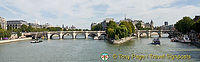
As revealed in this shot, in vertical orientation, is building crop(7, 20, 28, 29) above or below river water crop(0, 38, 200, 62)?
above

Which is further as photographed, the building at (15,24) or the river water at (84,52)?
the building at (15,24)

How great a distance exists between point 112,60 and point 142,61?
16.6ft

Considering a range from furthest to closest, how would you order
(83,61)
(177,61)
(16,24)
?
1. (16,24)
2. (83,61)
3. (177,61)

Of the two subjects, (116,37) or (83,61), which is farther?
(116,37)

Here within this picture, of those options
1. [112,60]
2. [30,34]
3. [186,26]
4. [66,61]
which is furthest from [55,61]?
[30,34]

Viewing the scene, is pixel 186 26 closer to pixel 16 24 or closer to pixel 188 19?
pixel 188 19

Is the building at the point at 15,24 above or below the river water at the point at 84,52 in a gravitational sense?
above

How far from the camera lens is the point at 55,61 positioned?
38.9 meters

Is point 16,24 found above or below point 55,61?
above

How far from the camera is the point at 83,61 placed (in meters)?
37.7

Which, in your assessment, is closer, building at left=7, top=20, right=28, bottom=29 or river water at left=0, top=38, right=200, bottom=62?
river water at left=0, top=38, right=200, bottom=62

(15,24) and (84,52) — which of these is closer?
(84,52)

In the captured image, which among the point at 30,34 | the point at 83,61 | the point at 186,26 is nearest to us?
the point at 83,61

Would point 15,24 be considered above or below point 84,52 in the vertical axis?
above
